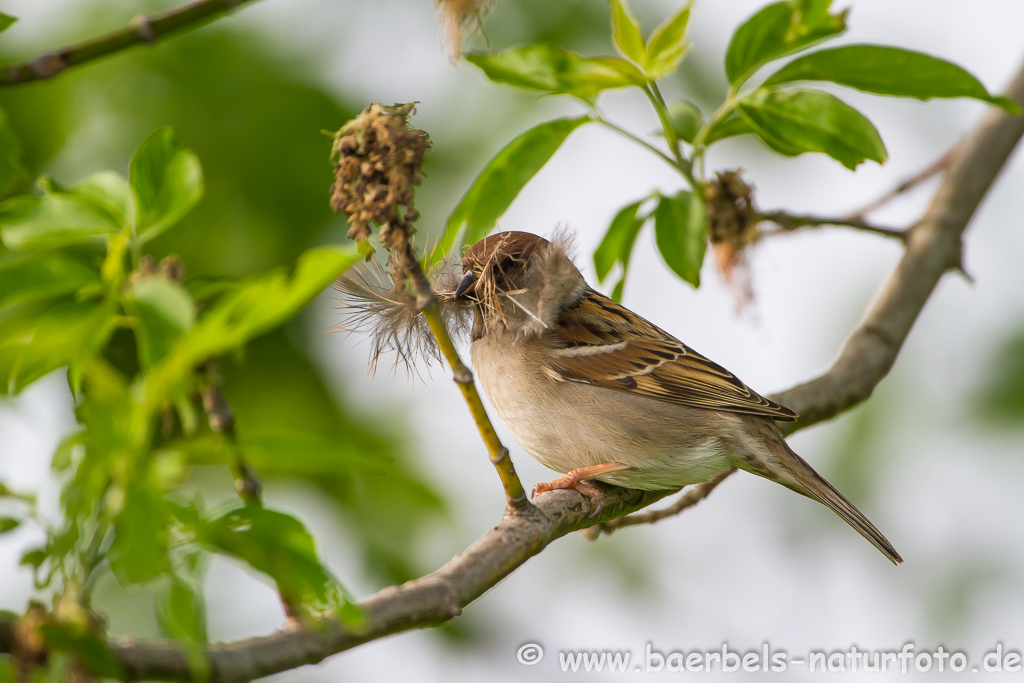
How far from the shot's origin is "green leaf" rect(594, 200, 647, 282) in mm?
3223

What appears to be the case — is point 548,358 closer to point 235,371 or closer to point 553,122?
point 553,122

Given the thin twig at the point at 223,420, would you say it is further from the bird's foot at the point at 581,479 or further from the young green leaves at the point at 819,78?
the young green leaves at the point at 819,78

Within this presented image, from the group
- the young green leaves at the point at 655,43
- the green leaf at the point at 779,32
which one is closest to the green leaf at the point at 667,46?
the young green leaves at the point at 655,43

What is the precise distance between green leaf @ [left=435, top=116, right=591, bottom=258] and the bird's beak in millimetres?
107

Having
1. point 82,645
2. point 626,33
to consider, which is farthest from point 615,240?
point 82,645

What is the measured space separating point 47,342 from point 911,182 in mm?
4309

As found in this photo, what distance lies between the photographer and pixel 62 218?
4.93 ft

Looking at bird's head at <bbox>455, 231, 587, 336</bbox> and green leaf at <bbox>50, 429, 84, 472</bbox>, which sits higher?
bird's head at <bbox>455, 231, 587, 336</bbox>

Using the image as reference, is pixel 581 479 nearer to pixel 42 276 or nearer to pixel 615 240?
pixel 615 240

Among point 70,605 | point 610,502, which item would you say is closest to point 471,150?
point 610,502

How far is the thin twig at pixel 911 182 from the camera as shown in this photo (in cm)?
430

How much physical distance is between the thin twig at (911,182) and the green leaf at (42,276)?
360 centimetres

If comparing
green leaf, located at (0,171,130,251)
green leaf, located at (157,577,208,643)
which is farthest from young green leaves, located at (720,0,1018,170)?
green leaf, located at (157,577,208,643)

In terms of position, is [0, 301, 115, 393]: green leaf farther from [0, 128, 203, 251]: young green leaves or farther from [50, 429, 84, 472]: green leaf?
[0, 128, 203, 251]: young green leaves
